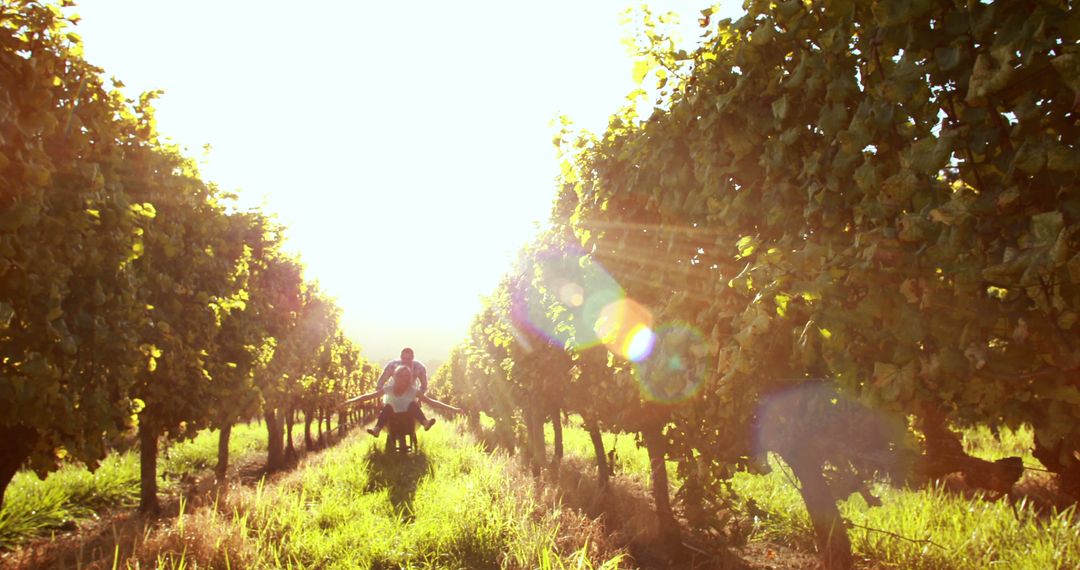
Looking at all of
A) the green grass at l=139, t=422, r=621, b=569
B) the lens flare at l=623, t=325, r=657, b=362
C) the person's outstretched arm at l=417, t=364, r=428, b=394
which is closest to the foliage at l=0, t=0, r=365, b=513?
the green grass at l=139, t=422, r=621, b=569

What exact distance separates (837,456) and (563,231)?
390 cm

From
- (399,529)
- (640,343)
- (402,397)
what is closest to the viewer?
(640,343)

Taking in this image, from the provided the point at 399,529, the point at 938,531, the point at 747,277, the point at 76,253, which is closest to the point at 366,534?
the point at 399,529

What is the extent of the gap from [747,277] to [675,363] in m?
1.16

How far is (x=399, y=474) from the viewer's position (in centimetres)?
1066

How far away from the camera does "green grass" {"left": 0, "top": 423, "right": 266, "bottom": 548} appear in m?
8.42

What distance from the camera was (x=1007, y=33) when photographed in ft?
5.98

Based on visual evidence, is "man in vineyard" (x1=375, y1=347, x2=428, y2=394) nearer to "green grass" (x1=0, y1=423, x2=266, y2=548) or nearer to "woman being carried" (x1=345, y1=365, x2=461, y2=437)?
"woman being carried" (x1=345, y1=365, x2=461, y2=437)

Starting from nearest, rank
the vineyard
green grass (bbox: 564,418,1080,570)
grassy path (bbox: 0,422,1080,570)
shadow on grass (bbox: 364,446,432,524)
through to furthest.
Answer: the vineyard, grassy path (bbox: 0,422,1080,570), green grass (bbox: 564,418,1080,570), shadow on grass (bbox: 364,446,432,524)

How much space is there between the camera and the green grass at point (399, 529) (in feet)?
17.3

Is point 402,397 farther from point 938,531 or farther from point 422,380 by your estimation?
point 938,531

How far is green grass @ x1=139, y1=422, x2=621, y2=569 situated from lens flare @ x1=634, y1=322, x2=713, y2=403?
63.7 inches

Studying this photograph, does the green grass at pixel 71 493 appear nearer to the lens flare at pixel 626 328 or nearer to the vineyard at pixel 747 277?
the vineyard at pixel 747 277

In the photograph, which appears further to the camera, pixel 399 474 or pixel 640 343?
pixel 399 474
